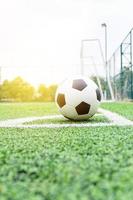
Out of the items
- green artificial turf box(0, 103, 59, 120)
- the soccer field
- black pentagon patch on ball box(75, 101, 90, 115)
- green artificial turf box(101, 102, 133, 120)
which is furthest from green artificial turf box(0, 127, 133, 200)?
green artificial turf box(0, 103, 59, 120)

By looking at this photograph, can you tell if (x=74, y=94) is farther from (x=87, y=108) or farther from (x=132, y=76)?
(x=132, y=76)

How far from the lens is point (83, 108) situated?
21.5 feet

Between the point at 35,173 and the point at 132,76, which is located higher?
the point at 132,76

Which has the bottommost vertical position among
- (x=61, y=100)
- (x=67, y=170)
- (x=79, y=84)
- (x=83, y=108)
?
(x=67, y=170)

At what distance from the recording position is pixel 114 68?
27281 mm

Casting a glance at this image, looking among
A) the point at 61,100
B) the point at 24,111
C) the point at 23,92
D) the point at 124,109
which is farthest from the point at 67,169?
the point at 23,92

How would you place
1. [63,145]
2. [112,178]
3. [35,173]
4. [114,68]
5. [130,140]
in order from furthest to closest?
[114,68] < [130,140] < [63,145] < [35,173] < [112,178]

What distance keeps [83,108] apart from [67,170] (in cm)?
428

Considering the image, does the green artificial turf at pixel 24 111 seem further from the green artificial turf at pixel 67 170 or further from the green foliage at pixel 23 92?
the green foliage at pixel 23 92

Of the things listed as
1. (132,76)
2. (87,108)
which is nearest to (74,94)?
(87,108)

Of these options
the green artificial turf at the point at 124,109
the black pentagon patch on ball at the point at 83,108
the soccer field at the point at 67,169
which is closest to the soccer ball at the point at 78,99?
the black pentagon patch on ball at the point at 83,108

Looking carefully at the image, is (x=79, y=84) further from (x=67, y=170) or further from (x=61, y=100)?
(x=67, y=170)

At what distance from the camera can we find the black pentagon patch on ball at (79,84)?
664 centimetres

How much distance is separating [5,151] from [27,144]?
1.54ft
